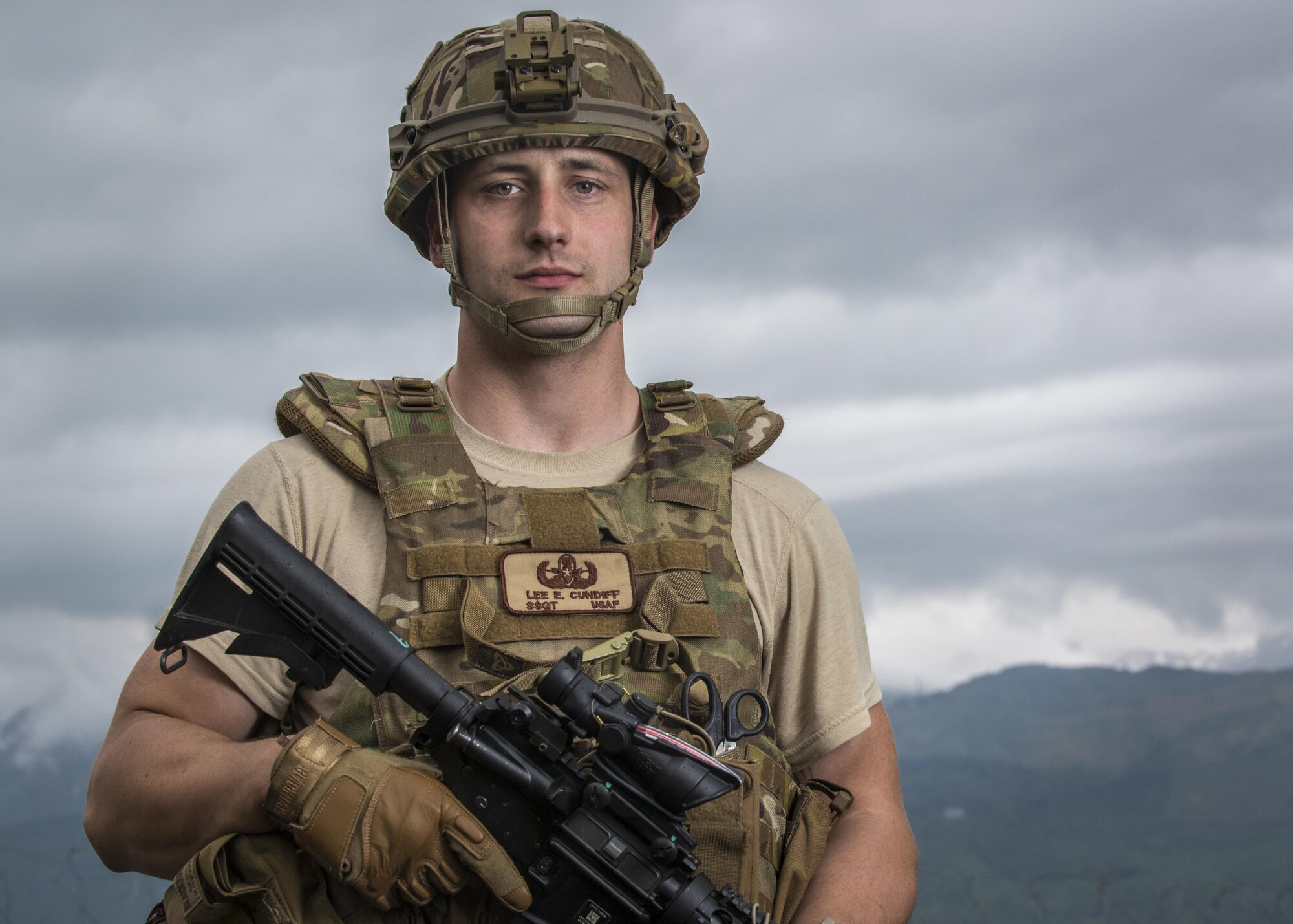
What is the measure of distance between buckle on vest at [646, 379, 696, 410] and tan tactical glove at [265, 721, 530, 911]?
1.86 m

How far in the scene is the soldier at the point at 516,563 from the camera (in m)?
3.78

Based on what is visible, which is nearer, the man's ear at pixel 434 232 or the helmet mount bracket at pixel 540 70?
the helmet mount bracket at pixel 540 70

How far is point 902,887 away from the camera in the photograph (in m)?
4.39

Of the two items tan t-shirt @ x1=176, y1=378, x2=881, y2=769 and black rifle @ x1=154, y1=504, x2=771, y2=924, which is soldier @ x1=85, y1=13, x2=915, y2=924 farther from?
black rifle @ x1=154, y1=504, x2=771, y2=924

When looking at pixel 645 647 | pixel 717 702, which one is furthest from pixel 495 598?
pixel 717 702

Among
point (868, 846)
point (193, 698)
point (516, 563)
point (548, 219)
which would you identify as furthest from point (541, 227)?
point (868, 846)

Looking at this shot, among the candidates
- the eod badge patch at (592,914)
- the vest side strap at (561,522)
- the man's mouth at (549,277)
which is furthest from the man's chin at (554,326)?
the eod badge patch at (592,914)

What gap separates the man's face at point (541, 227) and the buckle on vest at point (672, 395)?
0.50m

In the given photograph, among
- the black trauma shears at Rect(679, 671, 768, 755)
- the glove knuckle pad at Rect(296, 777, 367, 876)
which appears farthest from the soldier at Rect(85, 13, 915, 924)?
the black trauma shears at Rect(679, 671, 768, 755)

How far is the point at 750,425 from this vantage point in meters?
5.09

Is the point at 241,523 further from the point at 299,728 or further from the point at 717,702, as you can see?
the point at 717,702

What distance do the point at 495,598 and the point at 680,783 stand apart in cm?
97

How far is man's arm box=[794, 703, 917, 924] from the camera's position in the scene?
420cm

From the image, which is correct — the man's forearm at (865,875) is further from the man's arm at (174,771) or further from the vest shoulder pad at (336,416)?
the vest shoulder pad at (336,416)
